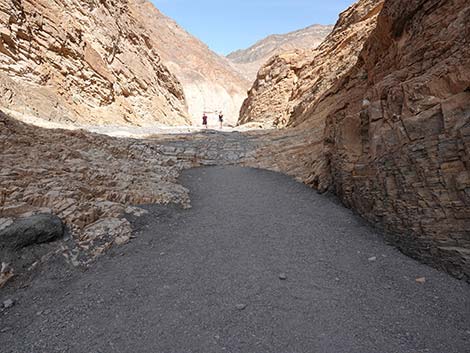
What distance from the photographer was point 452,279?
3430mm

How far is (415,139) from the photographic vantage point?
4121mm

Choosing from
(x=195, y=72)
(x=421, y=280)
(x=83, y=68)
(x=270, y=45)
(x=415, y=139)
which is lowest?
(x=421, y=280)

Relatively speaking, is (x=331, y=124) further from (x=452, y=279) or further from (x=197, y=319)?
(x=197, y=319)

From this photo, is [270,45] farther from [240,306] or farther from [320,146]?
[240,306]

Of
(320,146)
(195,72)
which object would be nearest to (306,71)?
(320,146)

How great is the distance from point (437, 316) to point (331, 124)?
523 centimetres

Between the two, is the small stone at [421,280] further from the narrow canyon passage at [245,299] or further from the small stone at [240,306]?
the small stone at [240,306]

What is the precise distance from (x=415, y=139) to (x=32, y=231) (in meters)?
5.86

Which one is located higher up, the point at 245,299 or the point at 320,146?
the point at 320,146

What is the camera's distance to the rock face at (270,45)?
87750 mm

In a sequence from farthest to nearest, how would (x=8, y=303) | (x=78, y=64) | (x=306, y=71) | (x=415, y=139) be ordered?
(x=306, y=71), (x=78, y=64), (x=415, y=139), (x=8, y=303)

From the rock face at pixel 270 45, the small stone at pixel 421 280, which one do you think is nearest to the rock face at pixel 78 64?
the small stone at pixel 421 280

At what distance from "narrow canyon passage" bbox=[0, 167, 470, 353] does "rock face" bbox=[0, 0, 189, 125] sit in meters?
8.10

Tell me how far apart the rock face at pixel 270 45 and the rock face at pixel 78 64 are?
214 feet
